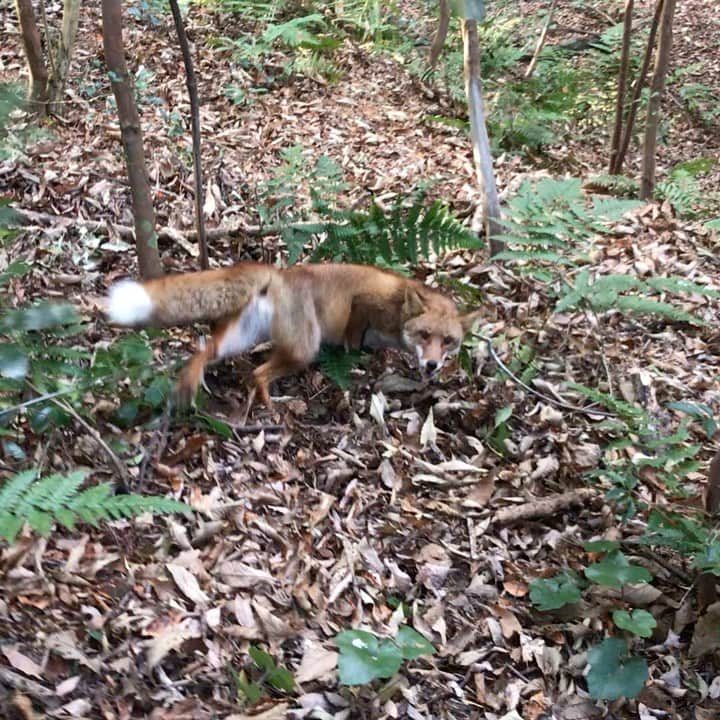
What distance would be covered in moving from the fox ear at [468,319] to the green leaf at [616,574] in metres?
2.43

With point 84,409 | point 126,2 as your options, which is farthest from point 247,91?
point 84,409

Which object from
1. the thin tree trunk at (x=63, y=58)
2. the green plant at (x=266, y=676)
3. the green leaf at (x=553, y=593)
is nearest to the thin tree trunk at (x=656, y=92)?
the green leaf at (x=553, y=593)

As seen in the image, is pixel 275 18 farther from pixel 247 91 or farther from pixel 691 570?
pixel 691 570

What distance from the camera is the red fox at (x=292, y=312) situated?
4832 mm

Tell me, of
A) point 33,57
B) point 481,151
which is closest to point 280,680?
point 481,151

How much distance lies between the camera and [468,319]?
607cm

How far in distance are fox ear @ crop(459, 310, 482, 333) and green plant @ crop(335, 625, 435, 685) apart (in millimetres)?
2888

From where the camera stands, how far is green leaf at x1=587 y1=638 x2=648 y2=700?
3.78 metres

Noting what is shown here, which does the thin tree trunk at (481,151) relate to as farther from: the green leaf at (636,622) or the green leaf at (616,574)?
the green leaf at (636,622)

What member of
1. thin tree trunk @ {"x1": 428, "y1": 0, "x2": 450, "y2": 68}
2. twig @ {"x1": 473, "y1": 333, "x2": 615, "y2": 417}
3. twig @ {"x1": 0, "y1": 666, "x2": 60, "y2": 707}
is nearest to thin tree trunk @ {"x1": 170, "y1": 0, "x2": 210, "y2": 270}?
twig @ {"x1": 473, "y1": 333, "x2": 615, "y2": 417}

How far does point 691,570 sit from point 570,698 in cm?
116

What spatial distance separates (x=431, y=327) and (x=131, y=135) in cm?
A: 261

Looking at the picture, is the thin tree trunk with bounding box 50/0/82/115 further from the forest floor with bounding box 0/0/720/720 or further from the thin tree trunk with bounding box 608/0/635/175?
the thin tree trunk with bounding box 608/0/635/175

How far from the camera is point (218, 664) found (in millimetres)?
3484
